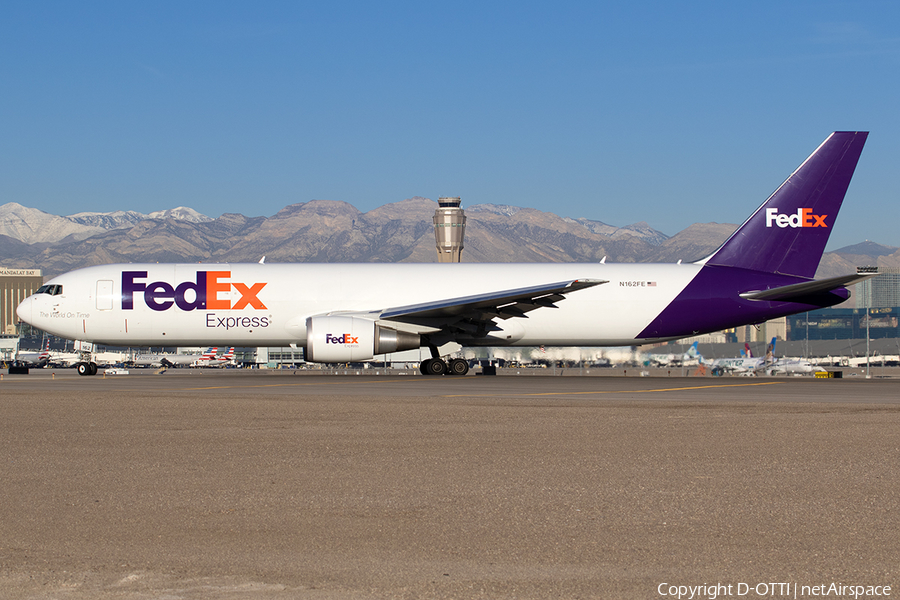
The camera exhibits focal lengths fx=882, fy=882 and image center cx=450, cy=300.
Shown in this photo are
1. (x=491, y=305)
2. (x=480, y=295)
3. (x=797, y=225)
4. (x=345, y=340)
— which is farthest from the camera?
(x=797, y=225)

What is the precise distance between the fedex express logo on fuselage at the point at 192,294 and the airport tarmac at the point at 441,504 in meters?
14.5

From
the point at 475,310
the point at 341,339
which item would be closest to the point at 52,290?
the point at 341,339

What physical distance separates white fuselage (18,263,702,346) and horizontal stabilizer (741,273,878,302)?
245 centimetres

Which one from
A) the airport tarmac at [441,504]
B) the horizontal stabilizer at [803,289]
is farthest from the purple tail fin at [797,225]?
the airport tarmac at [441,504]

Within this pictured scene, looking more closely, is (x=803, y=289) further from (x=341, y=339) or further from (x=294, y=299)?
(x=294, y=299)

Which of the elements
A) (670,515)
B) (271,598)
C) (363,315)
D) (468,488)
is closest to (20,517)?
(271,598)

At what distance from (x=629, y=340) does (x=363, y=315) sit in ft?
31.4

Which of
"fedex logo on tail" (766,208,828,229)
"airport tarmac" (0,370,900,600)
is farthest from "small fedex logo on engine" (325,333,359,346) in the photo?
"fedex logo on tail" (766,208,828,229)

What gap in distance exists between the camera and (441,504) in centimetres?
748

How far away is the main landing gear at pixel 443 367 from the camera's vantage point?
30.7 metres

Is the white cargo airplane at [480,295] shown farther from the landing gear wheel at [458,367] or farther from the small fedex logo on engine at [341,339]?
the small fedex logo on engine at [341,339]

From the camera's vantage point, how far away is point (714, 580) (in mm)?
5246

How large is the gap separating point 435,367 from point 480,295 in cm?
314
